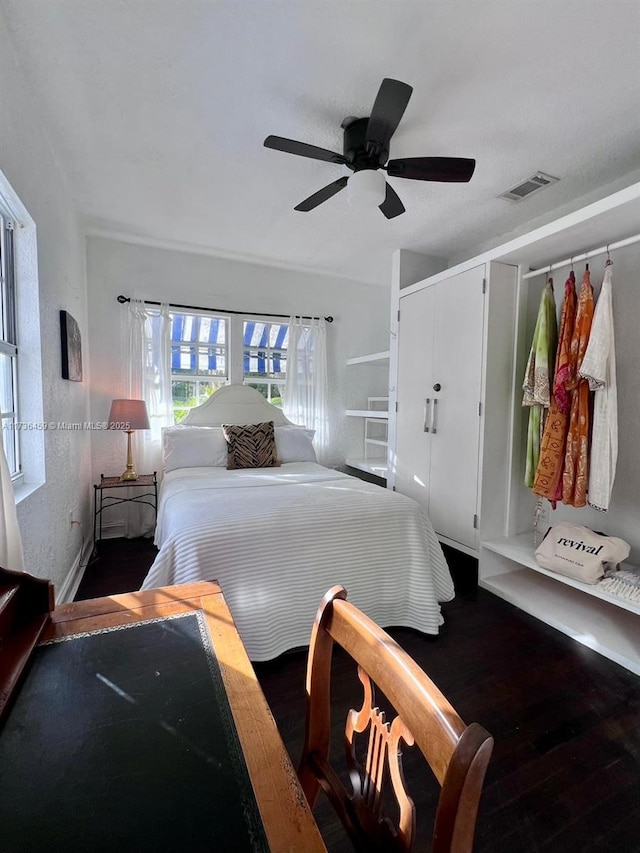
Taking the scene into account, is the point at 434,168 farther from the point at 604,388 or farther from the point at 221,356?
the point at 221,356

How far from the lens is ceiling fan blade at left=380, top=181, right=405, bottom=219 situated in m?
2.06

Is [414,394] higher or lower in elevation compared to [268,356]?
lower

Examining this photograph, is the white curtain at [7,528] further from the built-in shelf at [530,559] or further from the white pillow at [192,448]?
the built-in shelf at [530,559]

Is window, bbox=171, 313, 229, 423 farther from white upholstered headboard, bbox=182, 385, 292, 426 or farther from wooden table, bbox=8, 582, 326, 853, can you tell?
wooden table, bbox=8, 582, 326, 853

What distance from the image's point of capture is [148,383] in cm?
345

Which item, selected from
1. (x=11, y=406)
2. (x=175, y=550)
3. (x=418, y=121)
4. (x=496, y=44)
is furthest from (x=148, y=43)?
(x=175, y=550)

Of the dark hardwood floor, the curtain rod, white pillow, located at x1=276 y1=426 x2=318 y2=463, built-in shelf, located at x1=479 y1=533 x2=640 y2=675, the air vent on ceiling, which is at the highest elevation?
the air vent on ceiling

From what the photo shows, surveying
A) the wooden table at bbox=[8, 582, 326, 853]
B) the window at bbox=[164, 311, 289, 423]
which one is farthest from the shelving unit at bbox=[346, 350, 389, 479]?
the wooden table at bbox=[8, 582, 326, 853]

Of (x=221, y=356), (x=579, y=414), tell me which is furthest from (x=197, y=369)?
(x=579, y=414)

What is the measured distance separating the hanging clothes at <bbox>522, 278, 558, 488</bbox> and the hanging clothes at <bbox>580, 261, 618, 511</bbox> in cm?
25

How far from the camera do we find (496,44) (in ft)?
4.68

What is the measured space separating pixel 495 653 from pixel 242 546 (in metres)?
1.33

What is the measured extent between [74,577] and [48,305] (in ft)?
5.49

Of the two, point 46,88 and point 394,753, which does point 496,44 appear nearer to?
point 46,88
